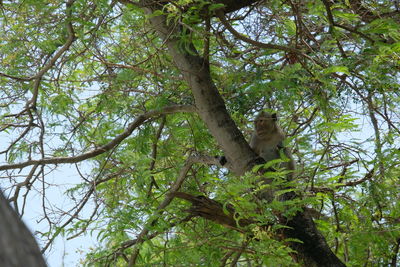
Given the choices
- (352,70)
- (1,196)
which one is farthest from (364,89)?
(1,196)

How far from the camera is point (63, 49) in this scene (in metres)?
5.42

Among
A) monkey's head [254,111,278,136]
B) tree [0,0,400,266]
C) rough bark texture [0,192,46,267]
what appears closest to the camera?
rough bark texture [0,192,46,267]

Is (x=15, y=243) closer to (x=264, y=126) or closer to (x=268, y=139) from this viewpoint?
(x=264, y=126)

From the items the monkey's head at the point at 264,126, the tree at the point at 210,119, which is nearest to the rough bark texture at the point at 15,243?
the tree at the point at 210,119

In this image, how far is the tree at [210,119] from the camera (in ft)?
16.0

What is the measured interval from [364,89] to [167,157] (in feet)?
8.26

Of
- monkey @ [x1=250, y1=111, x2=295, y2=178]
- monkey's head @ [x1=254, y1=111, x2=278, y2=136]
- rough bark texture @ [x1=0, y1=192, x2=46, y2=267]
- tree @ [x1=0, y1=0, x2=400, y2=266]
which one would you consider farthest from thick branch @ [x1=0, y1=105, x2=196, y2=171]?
rough bark texture @ [x1=0, y1=192, x2=46, y2=267]

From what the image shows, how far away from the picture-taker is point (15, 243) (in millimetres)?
1139

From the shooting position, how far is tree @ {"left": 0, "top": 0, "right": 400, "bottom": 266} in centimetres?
486

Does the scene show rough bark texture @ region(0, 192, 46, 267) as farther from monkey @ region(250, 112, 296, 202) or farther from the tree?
monkey @ region(250, 112, 296, 202)

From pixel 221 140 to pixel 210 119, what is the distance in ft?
0.78

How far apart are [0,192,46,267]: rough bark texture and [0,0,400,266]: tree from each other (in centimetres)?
318

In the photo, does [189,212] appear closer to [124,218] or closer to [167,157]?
[124,218]

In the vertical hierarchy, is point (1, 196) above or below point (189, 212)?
below
